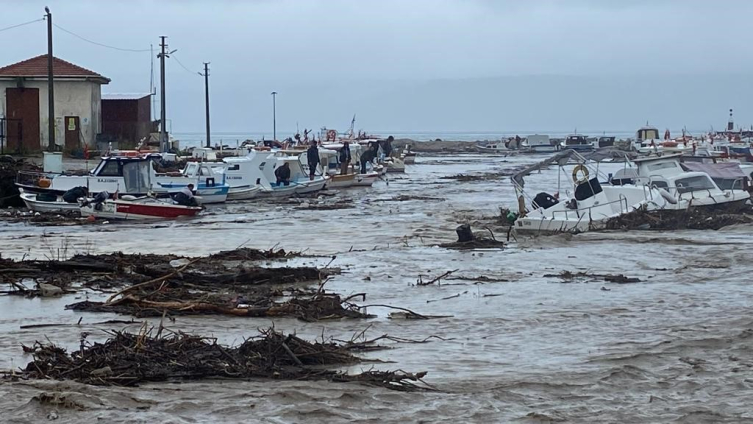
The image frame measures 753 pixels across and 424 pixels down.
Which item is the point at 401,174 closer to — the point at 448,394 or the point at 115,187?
the point at 115,187

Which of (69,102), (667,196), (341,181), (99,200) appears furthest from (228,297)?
(69,102)

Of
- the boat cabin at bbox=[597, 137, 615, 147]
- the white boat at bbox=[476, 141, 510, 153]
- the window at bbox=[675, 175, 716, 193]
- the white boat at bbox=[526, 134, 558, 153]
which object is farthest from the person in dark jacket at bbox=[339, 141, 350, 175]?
the white boat at bbox=[476, 141, 510, 153]

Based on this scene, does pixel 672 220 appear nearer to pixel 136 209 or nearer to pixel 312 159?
pixel 136 209

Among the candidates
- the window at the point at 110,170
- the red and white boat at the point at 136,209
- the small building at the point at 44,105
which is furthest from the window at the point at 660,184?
the small building at the point at 44,105

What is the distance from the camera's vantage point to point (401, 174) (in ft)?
208

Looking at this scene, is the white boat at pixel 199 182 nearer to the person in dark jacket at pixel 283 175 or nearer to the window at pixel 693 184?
the person in dark jacket at pixel 283 175

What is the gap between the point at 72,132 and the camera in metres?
53.4

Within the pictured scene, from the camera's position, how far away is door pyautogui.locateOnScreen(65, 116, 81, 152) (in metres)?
53.2

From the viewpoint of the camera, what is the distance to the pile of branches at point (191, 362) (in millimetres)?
9523

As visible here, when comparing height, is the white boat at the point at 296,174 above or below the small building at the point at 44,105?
below

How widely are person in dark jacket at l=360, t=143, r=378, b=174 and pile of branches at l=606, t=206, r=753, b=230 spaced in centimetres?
2746

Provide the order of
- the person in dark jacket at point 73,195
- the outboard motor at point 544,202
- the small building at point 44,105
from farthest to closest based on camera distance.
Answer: the small building at point 44,105 < the person in dark jacket at point 73,195 < the outboard motor at point 544,202

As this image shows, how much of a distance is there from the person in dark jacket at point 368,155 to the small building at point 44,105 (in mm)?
13946

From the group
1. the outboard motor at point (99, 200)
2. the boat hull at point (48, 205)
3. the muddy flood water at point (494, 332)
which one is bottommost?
the muddy flood water at point (494, 332)
